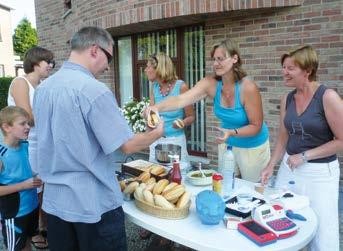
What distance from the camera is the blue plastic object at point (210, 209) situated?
183cm

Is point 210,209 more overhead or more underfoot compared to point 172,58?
more underfoot

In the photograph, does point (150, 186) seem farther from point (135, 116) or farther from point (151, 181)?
point (135, 116)

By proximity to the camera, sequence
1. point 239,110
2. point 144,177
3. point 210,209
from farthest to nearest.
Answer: point 239,110 < point 144,177 < point 210,209

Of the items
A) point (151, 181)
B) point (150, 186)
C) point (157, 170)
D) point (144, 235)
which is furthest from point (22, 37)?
point (150, 186)

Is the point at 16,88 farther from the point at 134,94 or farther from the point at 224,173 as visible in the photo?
the point at 134,94

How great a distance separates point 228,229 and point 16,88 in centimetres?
247

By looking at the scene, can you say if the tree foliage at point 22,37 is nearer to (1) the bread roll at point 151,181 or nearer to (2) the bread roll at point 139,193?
(1) the bread roll at point 151,181

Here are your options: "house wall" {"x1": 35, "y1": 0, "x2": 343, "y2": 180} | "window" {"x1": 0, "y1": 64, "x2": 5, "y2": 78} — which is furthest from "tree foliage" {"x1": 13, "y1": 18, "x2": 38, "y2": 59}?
"house wall" {"x1": 35, "y1": 0, "x2": 343, "y2": 180}

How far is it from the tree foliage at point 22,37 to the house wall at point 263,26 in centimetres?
3972

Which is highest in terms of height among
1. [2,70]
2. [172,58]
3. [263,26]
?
[2,70]

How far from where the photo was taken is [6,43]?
29109 mm

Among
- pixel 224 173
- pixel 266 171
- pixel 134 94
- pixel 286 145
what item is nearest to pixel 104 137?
pixel 224 173

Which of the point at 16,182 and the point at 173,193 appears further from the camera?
the point at 16,182

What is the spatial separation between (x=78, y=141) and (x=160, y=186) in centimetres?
69
